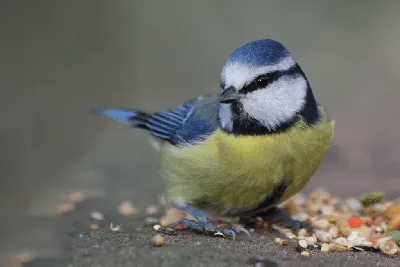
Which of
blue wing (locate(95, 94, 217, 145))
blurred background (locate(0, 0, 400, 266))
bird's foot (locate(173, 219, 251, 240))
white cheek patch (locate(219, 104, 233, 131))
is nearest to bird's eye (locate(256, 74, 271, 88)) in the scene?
white cheek patch (locate(219, 104, 233, 131))

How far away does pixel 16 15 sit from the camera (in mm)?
6203

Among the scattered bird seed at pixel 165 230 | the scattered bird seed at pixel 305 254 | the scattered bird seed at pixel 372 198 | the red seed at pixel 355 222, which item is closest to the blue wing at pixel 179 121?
the scattered bird seed at pixel 165 230

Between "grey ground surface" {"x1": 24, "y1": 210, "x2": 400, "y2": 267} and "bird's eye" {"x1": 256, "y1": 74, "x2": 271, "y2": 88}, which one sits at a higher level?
"bird's eye" {"x1": 256, "y1": 74, "x2": 271, "y2": 88}

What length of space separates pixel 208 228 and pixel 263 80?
68 cm

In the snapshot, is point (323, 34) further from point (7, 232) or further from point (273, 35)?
point (7, 232)

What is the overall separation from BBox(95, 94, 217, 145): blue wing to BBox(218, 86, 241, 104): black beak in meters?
0.31

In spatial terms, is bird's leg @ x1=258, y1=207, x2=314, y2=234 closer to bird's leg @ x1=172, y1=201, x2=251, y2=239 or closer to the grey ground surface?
the grey ground surface

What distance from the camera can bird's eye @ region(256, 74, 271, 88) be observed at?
2354 millimetres

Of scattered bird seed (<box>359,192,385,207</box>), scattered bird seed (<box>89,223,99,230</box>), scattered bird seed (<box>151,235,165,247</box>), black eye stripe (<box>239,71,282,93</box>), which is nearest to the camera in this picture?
scattered bird seed (<box>151,235,165,247</box>)

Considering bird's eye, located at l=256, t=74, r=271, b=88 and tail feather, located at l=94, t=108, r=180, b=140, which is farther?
tail feather, located at l=94, t=108, r=180, b=140

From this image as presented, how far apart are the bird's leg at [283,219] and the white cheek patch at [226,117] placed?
21.9 inches

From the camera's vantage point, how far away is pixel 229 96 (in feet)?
7.64

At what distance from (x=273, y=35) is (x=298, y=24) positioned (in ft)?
1.19

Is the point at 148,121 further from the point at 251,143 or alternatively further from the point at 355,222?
the point at 355,222
